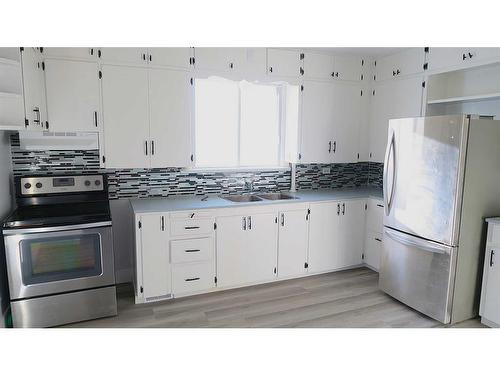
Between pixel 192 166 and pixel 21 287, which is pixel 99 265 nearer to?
pixel 21 287

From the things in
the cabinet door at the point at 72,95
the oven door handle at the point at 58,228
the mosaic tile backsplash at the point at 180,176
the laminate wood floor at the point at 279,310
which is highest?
the cabinet door at the point at 72,95

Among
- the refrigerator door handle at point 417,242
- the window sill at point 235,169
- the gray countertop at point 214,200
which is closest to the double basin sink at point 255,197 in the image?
the gray countertop at point 214,200

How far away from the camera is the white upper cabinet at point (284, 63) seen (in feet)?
12.2

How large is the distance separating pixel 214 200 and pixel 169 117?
94cm

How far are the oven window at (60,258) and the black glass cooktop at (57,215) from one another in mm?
123

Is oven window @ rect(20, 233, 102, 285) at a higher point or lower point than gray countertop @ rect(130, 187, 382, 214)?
lower

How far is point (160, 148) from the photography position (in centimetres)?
338

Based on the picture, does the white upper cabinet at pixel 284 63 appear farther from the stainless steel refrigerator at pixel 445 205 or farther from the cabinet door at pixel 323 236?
the cabinet door at pixel 323 236

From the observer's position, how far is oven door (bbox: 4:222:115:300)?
257cm

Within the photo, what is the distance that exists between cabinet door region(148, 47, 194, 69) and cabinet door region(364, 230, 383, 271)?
2.68 meters

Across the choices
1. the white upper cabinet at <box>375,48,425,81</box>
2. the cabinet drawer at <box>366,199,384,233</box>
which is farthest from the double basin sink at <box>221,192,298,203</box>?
the white upper cabinet at <box>375,48,425,81</box>

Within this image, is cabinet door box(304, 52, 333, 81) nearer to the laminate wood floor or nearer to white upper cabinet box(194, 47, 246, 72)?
white upper cabinet box(194, 47, 246, 72)

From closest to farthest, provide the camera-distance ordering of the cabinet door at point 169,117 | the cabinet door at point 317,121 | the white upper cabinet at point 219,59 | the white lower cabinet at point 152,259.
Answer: the white lower cabinet at point 152,259, the cabinet door at point 169,117, the white upper cabinet at point 219,59, the cabinet door at point 317,121

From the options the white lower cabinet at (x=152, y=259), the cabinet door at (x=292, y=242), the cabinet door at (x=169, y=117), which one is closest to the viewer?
the white lower cabinet at (x=152, y=259)
